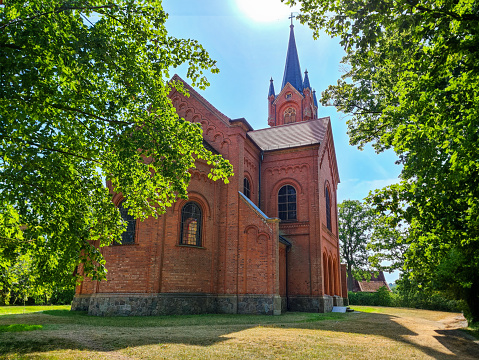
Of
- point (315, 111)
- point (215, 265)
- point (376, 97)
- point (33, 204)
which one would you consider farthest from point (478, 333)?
point (315, 111)

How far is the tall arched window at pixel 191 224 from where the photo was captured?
17250 millimetres

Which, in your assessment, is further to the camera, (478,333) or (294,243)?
(294,243)

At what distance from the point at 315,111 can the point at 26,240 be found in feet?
126

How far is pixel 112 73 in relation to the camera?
726cm

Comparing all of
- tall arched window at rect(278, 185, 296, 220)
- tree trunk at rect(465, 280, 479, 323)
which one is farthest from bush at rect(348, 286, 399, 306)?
tree trunk at rect(465, 280, 479, 323)

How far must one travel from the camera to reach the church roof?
24.5m

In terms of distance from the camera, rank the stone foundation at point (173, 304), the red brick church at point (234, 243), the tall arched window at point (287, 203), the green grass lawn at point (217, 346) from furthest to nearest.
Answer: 1. the tall arched window at point (287, 203)
2. the red brick church at point (234, 243)
3. the stone foundation at point (173, 304)
4. the green grass lawn at point (217, 346)

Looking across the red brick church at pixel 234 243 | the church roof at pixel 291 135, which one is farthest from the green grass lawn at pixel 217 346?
the church roof at pixel 291 135

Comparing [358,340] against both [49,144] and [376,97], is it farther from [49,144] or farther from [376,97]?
[376,97]

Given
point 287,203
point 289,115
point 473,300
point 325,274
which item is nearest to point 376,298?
point 325,274

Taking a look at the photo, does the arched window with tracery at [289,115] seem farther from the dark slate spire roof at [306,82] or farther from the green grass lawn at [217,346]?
the green grass lawn at [217,346]

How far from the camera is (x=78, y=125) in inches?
306

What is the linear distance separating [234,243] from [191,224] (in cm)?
239

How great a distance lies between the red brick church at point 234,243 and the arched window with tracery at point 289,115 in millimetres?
13261
